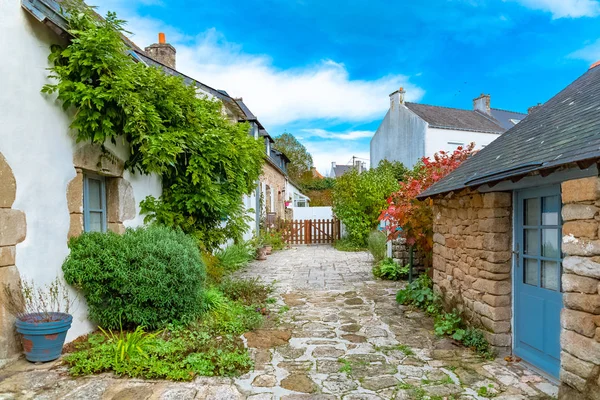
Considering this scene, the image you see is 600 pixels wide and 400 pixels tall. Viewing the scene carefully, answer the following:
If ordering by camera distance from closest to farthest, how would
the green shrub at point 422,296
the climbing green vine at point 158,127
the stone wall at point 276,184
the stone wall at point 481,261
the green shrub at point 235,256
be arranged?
the climbing green vine at point 158,127
the stone wall at point 481,261
the green shrub at point 422,296
the green shrub at point 235,256
the stone wall at point 276,184

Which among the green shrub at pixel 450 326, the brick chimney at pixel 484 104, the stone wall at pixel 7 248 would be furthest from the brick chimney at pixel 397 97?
the stone wall at pixel 7 248

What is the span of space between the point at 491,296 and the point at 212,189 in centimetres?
428

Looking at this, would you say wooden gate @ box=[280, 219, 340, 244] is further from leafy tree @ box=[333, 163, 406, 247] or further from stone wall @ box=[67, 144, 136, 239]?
stone wall @ box=[67, 144, 136, 239]

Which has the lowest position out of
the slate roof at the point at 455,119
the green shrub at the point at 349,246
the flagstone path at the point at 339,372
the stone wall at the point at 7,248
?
the green shrub at the point at 349,246

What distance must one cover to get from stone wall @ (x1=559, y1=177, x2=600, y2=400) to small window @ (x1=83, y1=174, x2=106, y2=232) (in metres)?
5.18

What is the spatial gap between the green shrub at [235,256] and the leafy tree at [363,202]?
4561 mm

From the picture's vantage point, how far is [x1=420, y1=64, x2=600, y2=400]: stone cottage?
2635 millimetres

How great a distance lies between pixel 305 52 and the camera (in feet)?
39.1

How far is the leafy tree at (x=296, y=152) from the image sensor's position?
3688cm

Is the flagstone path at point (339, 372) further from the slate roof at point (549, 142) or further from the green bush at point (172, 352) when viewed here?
the slate roof at point (549, 142)

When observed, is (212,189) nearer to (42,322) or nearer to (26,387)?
(42,322)

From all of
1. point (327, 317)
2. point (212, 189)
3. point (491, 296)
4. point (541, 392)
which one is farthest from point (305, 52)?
point (541, 392)

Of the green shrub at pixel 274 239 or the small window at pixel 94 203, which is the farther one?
the green shrub at pixel 274 239

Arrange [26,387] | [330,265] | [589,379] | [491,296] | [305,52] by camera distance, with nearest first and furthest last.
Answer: [589,379] → [26,387] → [491,296] → [330,265] → [305,52]
